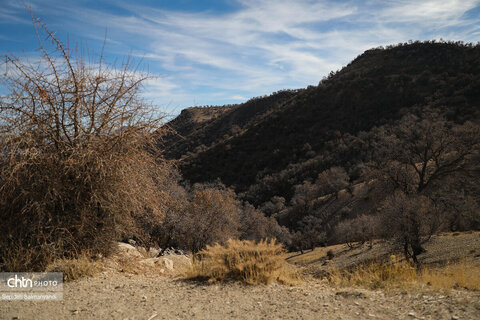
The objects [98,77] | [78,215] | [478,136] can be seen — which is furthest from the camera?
[478,136]

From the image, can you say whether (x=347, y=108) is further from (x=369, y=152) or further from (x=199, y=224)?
(x=199, y=224)

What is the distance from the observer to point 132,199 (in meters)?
6.91

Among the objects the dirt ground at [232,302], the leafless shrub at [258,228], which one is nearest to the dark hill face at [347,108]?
the leafless shrub at [258,228]

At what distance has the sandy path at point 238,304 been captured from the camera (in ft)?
13.5

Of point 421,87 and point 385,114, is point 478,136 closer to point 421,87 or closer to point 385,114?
point 385,114

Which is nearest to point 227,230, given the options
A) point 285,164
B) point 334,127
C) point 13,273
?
point 13,273

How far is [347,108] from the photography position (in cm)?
5175

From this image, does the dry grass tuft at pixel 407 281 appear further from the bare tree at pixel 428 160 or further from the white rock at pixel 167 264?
the bare tree at pixel 428 160

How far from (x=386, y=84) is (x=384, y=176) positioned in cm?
3215

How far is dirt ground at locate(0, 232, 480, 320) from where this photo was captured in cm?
412

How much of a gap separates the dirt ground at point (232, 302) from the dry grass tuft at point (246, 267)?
0.25m

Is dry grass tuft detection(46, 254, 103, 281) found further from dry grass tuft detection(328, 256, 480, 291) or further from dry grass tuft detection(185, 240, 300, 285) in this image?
dry grass tuft detection(328, 256, 480, 291)

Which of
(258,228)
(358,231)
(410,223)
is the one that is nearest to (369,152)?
(358,231)

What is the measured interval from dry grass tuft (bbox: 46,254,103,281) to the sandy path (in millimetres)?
301
